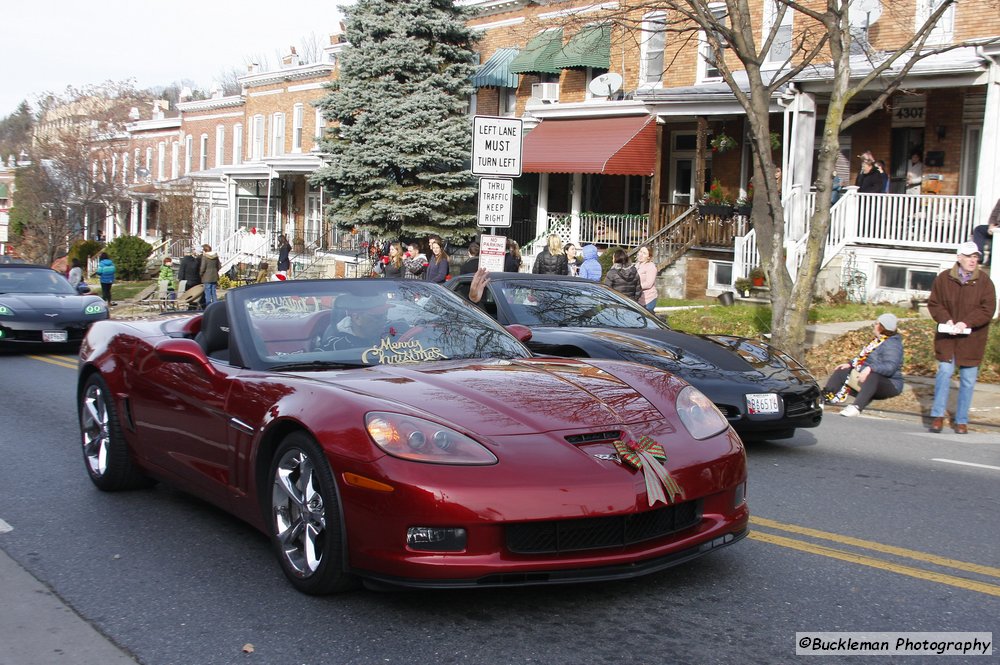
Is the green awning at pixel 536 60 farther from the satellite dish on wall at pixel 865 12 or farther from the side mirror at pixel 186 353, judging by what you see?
the side mirror at pixel 186 353

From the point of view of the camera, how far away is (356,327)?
569 cm

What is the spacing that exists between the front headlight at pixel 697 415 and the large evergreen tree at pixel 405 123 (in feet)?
85.5

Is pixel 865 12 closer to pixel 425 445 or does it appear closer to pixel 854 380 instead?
pixel 854 380

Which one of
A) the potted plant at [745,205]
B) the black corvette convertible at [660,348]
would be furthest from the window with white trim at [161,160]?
the black corvette convertible at [660,348]

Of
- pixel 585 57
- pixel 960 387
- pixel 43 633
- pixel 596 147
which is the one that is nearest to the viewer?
pixel 43 633

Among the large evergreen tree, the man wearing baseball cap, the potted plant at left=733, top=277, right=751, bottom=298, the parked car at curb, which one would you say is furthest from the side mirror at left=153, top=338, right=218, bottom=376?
the large evergreen tree

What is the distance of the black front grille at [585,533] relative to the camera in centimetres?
412

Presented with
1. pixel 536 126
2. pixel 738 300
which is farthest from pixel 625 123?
pixel 738 300

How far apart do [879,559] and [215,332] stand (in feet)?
12.4

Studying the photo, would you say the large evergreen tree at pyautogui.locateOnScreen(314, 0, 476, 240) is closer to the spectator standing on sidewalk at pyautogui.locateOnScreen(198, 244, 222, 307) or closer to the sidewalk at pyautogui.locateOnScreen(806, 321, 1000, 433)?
the spectator standing on sidewalk at pyautogui.locateOnScreen(198, 244, 222, 307)

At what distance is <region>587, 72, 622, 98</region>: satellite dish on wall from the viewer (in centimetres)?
2788

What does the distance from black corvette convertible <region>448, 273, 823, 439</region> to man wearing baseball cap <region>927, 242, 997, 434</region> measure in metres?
1.95

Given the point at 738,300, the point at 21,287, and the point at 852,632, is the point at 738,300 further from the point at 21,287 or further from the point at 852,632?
the point at 852,632

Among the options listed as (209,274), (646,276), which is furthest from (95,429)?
(209,274)
